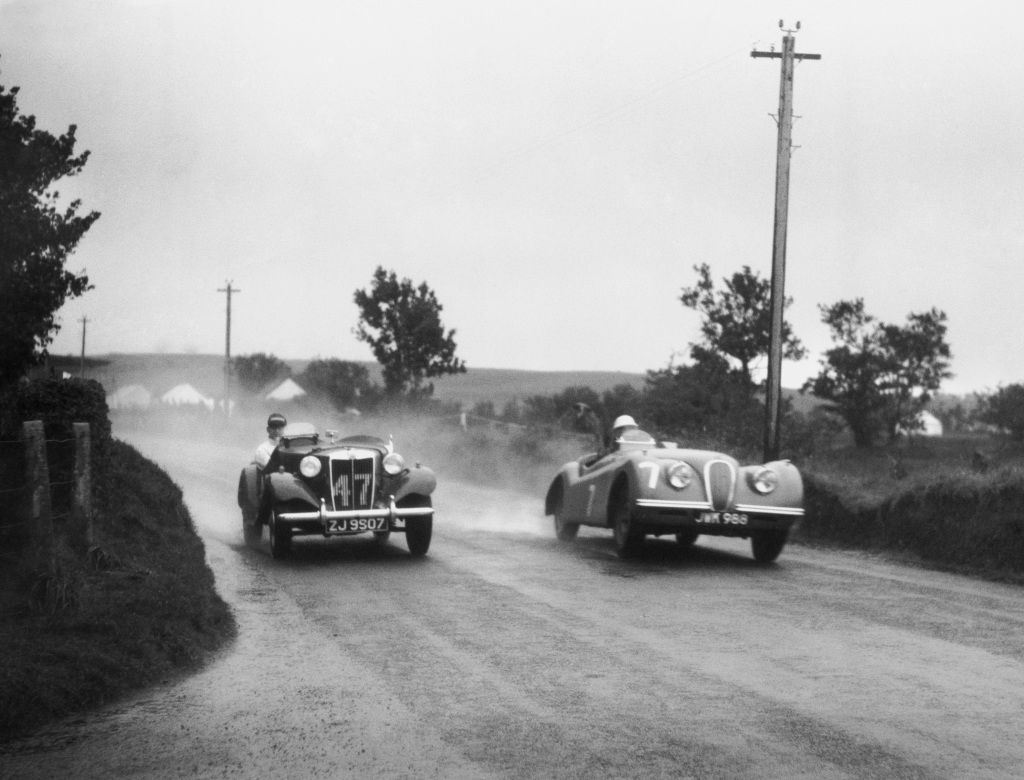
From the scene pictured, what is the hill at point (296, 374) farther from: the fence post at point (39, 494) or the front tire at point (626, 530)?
the fence post at point (39, 494)

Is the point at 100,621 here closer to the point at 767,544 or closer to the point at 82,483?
the point at 82,483

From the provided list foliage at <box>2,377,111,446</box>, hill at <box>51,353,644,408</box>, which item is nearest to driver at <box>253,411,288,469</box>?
foliage at <box>2,377,111,446</box>

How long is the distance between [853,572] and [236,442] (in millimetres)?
51574

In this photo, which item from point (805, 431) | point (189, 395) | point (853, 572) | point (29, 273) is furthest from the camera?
point (189, 395)

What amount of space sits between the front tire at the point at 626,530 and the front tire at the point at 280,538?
3.69m

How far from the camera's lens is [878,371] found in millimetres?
85500

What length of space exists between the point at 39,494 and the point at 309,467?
19.2ft

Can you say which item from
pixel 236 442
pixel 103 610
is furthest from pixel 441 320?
pixel 103 610

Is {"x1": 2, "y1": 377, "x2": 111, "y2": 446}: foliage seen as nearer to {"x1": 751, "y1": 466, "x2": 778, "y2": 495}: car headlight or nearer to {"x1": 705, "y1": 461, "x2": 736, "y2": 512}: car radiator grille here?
{"x1": 705, "y1": 461, "x2": 736, "y2": 512}: car radiator grille

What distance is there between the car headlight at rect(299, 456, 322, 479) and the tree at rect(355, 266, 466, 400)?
42.3 metres

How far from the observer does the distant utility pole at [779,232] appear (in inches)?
837

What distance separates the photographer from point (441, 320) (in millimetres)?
58688

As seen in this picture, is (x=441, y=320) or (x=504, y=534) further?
(x=441, y=320)

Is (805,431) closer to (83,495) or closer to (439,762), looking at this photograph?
(83,495)
